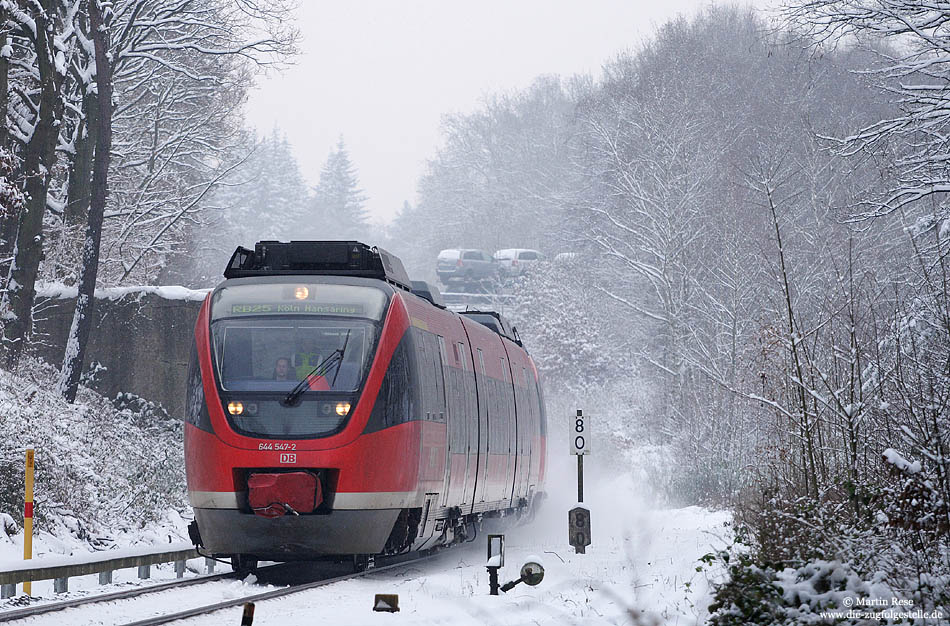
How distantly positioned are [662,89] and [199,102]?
18.1 meters

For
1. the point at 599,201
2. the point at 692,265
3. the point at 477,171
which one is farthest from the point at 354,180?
the point at 692,265

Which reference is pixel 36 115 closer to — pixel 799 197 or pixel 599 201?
pixel 799 197

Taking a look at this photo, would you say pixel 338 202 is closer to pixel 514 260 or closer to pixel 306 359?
pixel 514 260

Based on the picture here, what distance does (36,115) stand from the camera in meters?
25.8

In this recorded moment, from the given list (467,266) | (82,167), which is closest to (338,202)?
(467,266)

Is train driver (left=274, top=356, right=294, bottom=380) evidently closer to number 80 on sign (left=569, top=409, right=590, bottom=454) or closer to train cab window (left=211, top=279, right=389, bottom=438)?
train cab window (left=211, top=279, right=389, bottom=438)

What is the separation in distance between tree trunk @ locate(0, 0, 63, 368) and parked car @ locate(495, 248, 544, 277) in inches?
1724

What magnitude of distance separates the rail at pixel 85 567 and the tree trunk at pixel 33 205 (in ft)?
29.8

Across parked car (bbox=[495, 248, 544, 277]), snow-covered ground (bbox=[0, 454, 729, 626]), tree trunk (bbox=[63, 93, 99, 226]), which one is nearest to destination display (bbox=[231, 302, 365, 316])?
snow-covered ground (bbox=[0, 454, 729, 626])

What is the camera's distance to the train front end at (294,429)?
1338cm

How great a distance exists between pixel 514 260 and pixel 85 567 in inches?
2182

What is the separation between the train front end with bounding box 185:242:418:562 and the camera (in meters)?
13.4

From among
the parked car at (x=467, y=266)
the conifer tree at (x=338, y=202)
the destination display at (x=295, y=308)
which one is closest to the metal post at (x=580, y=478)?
the destination display at (x=295, y=308)

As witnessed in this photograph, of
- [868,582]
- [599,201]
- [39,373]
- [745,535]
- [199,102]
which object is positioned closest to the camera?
[868,582]
